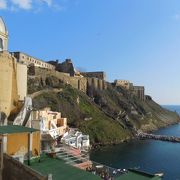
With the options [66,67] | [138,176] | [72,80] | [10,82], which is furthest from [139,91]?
[138,176]

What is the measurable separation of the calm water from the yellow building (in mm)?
38057

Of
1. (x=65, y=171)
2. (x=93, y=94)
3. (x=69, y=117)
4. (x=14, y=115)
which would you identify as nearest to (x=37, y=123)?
(x=14, y=115)

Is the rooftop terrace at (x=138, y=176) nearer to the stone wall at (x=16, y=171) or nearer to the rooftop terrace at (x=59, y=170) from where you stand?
the rooftop terrace at (x=59, y=170)

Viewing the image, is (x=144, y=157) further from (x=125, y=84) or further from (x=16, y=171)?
(x=125, y=84)

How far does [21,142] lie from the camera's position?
2262 centimetres

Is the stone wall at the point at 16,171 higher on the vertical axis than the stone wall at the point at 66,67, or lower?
lower

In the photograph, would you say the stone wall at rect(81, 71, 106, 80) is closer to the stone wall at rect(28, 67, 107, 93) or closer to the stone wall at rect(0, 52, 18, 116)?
the stone wall at rect(28, 67, 107, 93)

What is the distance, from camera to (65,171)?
20.1 m

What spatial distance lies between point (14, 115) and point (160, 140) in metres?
77.9

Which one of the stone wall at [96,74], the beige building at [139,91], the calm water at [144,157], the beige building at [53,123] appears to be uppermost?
the stone wall at [96,74]

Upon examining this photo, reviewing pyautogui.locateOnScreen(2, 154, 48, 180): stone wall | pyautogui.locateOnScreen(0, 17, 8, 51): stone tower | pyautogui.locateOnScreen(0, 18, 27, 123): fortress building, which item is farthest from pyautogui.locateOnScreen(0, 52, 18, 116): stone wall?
pyautogui.locateOnScreen(2, 154, 48, 180): stone wall

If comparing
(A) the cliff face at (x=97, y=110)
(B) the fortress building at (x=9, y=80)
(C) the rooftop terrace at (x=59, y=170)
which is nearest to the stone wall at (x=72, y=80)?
(A) the cliff face at (x=97, y=110)

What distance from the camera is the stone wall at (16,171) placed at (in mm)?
17297

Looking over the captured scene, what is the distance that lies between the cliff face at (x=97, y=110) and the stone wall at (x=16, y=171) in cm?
5883
